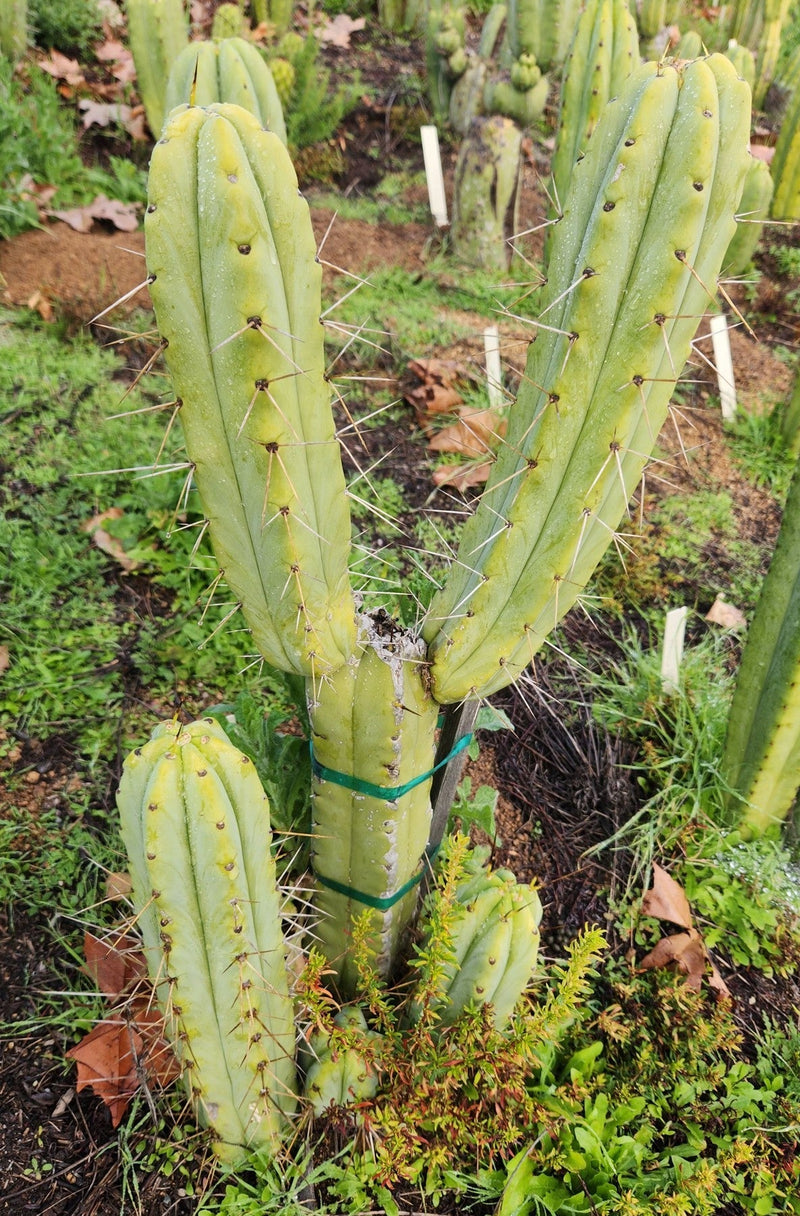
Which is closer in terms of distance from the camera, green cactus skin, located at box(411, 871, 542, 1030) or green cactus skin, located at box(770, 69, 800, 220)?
green cactus skin, located at box(411, 871, 542, 1030)

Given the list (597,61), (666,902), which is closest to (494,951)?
(666,902)

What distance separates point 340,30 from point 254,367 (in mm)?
7405

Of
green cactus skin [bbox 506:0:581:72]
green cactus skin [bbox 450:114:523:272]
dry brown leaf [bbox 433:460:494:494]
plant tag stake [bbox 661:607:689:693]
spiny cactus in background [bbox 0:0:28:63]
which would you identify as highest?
green cactus skin [bbox 506:0:581:72]

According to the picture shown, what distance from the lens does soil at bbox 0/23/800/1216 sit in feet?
5.05

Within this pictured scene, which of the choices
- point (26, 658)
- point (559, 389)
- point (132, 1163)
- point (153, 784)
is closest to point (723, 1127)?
point (132, 1163)

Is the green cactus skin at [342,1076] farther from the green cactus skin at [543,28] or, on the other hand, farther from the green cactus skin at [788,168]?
the green cactus skin at [788,168]

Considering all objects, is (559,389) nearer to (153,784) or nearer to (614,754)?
(153,784)

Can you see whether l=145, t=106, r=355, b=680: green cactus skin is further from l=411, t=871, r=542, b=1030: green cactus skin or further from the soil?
l=411, t=871, r=542, b=1030: green cactus skin

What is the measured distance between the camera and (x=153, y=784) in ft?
3.91

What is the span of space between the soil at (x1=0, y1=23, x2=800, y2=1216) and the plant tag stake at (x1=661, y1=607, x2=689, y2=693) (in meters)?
0.27

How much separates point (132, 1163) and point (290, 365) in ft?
4.76

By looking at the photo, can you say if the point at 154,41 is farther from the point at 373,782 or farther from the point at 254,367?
the point at 373,782

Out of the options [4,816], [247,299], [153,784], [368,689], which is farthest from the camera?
[4,816]

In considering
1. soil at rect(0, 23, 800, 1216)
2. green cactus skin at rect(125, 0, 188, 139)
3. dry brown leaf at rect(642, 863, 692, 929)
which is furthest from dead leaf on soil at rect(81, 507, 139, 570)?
green cactus skin at rect(125, 0, 188, 139)
